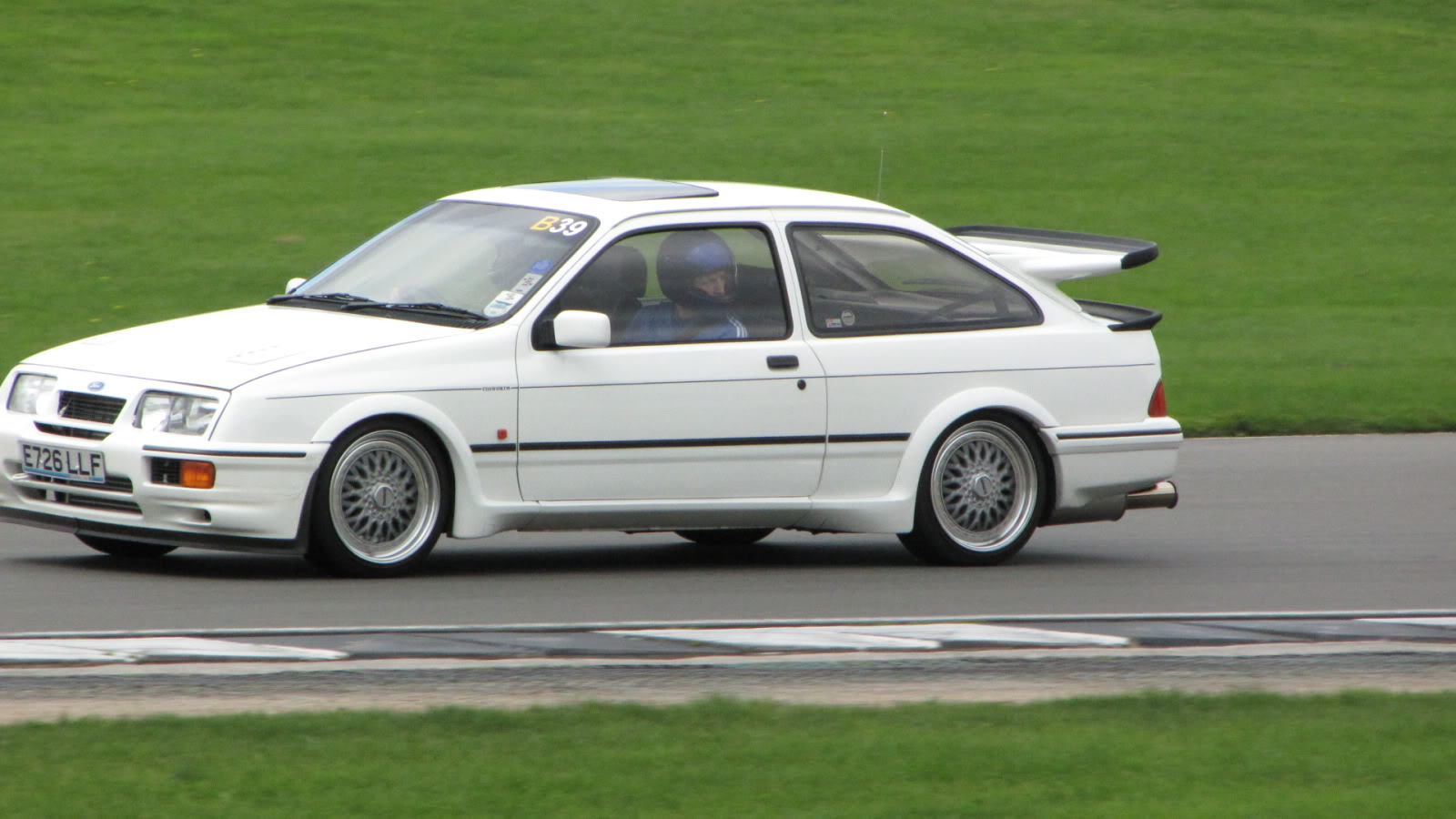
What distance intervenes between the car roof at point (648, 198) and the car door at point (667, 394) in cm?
Answer: 13

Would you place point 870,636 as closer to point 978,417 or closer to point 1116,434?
point 978,417

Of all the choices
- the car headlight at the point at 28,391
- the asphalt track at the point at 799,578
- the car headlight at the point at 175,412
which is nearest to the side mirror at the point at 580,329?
the asphalt track at the point at 799,578

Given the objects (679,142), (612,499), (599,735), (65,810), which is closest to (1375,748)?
(599,735)

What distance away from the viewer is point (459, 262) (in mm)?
10055

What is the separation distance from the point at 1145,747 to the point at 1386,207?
2100 centimetres

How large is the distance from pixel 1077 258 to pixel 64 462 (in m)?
4.58

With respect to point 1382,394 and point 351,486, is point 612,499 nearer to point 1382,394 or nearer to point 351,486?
point 351,486

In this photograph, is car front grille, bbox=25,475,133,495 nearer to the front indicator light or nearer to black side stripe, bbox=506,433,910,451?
the front indicator light

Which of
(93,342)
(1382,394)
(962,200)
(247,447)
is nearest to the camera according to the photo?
(247,447)

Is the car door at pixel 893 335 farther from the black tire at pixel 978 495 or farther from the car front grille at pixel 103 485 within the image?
the car front grille at pixel 103 485

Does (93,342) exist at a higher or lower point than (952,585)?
higher

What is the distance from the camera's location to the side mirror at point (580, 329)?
948cm

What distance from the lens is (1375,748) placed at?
6473 millimetres

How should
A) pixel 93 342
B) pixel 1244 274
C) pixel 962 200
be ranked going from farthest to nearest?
pixel 962 200
pixel 1244 274
pixel 93 342
